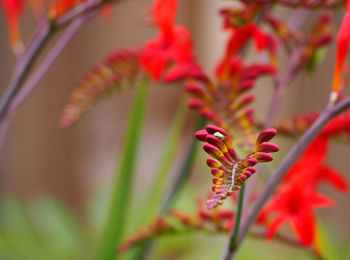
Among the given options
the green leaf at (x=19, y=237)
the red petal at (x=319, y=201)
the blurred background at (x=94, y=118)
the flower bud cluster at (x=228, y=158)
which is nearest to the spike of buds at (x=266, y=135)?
the flower bud cluster at (x=228, y=158)

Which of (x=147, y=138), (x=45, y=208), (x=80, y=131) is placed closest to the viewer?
(x=45, y=208)

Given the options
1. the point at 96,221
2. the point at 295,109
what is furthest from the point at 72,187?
the point at 96,221

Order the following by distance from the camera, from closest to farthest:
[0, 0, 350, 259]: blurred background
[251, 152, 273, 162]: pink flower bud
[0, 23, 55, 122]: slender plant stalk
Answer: [251, 152, 273, 162]: pink flower bud, [0, 23, 55, 122]: slender plant stalk, [0, 0, 350, 259]: blurred background

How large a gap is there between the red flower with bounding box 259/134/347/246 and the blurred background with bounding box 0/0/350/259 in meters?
0.97

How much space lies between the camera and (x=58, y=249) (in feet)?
2.38

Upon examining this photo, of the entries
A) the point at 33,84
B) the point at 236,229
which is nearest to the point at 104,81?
the point at 33,84

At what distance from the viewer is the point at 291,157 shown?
0.63 ft

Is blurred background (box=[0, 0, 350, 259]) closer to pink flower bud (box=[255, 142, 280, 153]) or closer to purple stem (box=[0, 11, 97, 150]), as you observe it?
purple stem (box=[0, 11, 97, 150])

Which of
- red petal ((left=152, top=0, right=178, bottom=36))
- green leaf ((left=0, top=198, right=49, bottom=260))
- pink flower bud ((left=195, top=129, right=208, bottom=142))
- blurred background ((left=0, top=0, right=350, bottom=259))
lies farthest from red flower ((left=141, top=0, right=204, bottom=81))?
blurred background ((left=0, top=0, right=350, bottom=259))

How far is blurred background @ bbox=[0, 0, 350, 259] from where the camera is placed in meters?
1.38

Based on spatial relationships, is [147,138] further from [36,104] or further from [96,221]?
[96,221]

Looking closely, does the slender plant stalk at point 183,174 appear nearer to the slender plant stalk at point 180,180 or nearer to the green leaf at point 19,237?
the slender plant stalk at point 180,180

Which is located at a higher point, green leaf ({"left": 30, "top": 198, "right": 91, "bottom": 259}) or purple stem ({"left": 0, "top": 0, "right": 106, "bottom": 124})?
purple stem ({"left": 0, "top": 0, "right": 106, "bottom": 124})

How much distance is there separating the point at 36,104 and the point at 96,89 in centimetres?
124
